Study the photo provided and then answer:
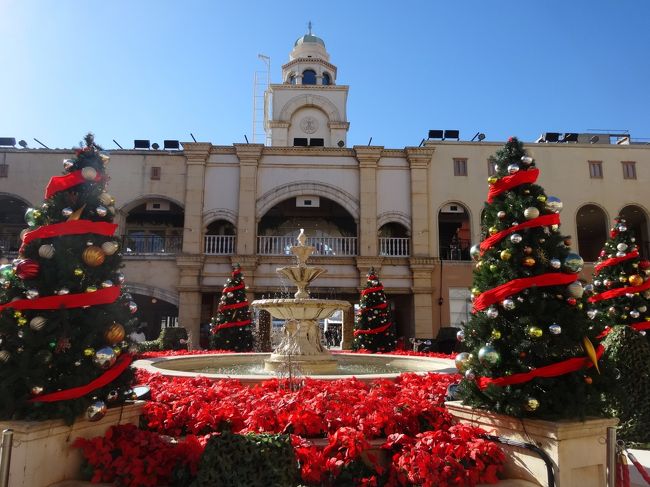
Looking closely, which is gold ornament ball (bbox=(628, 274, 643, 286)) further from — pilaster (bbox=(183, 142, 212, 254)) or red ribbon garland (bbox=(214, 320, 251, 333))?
pilaster (bbox=(183, 142, 212, 254))

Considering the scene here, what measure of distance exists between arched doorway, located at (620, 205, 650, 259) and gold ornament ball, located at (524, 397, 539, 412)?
2508 centimetres

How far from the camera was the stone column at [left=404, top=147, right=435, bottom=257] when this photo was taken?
76.5 ft

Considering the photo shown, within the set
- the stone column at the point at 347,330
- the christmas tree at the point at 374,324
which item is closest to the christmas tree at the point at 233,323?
the christmas tree at the point at 374,324

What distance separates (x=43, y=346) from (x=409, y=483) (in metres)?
3.12

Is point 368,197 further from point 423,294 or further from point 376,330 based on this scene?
point 376,330

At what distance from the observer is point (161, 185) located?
24.0 m

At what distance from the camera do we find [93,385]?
402 centimetres

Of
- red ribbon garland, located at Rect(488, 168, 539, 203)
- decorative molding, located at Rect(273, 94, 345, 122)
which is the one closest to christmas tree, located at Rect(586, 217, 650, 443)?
red ribbon garland, located at Rect(488, 168, 539, 203)

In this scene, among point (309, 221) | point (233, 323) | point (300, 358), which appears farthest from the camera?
point (309, 221)

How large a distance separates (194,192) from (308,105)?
382 inches

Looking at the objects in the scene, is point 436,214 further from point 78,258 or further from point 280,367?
point 78,258

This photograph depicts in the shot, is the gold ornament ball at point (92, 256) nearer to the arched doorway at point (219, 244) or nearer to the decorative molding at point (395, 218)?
the arched doorway at point (219, 244)

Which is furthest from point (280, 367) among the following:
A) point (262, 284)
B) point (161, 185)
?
point (161, 185)

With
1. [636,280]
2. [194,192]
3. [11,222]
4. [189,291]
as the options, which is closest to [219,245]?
Result: [189,291]
